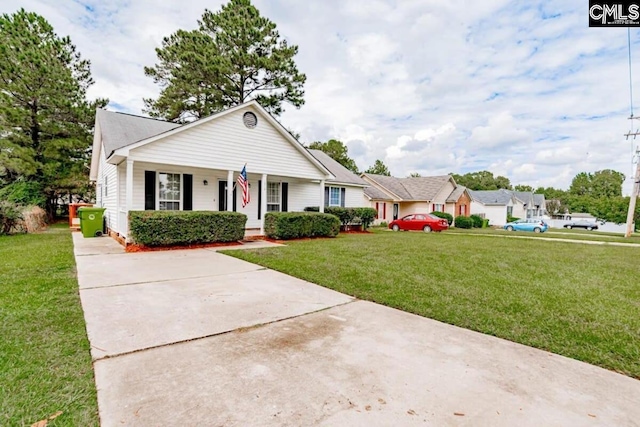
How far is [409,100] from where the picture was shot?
19406 millimetres

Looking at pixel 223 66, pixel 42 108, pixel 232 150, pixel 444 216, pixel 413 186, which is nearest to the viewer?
pixel 232 150

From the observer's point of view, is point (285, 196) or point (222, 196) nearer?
point (222, 196)

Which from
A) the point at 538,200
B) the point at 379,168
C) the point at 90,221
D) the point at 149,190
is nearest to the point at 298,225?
the point at 149,190

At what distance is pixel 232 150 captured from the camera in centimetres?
1247

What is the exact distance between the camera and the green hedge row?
1702 cm

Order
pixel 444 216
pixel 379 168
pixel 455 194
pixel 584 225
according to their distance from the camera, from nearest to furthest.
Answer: pixel 444 216 < pixel 455 194 < pixel 584 225 < pixel 379 168

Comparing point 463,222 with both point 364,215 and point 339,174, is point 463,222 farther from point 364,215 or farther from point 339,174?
point 364,215

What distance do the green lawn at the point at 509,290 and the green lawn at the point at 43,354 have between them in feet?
12.0

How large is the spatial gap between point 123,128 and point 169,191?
13.0 feet

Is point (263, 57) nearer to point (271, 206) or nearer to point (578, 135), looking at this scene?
point (271, 206)

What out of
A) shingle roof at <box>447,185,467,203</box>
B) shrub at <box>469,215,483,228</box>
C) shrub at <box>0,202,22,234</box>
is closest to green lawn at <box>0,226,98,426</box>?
shrub at <box>0,202,22,234</box>

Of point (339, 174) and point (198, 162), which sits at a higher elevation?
A: point (339, 174)

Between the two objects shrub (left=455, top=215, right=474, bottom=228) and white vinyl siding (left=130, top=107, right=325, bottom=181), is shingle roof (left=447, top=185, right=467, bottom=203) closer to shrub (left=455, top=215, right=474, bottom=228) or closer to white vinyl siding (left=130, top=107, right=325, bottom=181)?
shrub (left=455, top=215, right=474, bottom=228)

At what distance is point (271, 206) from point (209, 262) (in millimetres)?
8175
